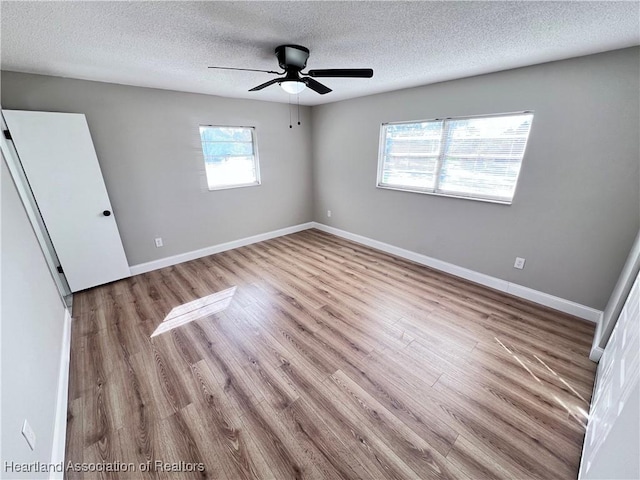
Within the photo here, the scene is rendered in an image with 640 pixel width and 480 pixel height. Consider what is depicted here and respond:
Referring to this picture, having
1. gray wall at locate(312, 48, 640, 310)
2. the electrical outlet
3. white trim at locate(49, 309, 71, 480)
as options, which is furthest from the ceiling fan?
white trim at locate(49, 309, 71, 480)

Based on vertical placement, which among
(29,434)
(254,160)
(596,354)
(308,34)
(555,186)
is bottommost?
(596,354)

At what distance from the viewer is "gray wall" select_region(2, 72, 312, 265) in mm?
2750

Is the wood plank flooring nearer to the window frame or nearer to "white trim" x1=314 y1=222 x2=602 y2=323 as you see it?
"white trim" x1=314 y1=222 x2=602 y2=323

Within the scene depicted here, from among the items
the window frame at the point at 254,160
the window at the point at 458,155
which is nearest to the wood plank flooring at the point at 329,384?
the window at the point at 458,155

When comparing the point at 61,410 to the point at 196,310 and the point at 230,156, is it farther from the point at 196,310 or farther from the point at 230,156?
the point at 230,156

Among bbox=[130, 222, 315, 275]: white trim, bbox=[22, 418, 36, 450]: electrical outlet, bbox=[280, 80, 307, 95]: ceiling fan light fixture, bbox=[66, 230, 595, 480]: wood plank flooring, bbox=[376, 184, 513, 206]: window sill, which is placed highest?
bbox=[280, 80, 307, 95]: ceiling fan light fixture

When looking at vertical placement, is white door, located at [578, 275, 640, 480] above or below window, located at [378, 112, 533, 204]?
below

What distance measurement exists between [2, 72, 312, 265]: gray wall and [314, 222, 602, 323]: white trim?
6.96 feet

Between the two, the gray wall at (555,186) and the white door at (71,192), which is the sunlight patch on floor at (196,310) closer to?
the white door at (71,192)

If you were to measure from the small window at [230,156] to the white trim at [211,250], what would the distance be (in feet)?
3.16

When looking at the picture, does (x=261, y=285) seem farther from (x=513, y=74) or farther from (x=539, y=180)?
(x=513, y=74)

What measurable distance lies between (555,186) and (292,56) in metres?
2.70

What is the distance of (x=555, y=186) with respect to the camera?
2.41 m

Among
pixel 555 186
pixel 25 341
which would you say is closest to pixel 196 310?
pixel 25 341
